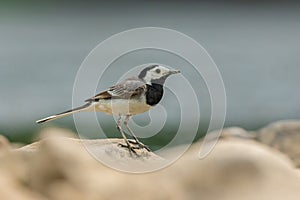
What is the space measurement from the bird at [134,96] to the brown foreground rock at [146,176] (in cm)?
7

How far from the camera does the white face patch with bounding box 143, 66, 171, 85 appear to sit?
4.69 ft

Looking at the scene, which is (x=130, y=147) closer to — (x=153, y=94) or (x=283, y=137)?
(x=153, y=94)

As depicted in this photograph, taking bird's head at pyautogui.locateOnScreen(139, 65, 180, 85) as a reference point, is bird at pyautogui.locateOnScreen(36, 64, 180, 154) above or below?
below

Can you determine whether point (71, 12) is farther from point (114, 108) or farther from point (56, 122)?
point (114, 108)

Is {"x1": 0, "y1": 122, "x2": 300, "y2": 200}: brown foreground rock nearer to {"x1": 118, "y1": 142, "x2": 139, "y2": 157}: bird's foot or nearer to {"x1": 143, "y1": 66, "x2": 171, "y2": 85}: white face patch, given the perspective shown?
{"x1": 118, "y1": 142, "x2": 139, "y2": 157}: bird's foot

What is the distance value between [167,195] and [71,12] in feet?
24.8

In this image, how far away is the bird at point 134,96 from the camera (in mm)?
1430

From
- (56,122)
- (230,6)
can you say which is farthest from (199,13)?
(56,122)

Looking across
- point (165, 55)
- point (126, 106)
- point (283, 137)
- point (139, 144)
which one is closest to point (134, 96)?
point (126, 106)

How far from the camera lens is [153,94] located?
Result: 143 cm

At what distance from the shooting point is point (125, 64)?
5008mm

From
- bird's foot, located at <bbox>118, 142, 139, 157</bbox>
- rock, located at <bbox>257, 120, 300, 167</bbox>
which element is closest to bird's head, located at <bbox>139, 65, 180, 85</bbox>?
bird's foot, located at <bbox>118, 142, 139, 157</bbox>

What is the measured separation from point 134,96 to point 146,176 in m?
0.13

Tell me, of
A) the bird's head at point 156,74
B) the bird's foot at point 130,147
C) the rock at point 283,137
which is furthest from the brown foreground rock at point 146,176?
the rock at point 283,137
